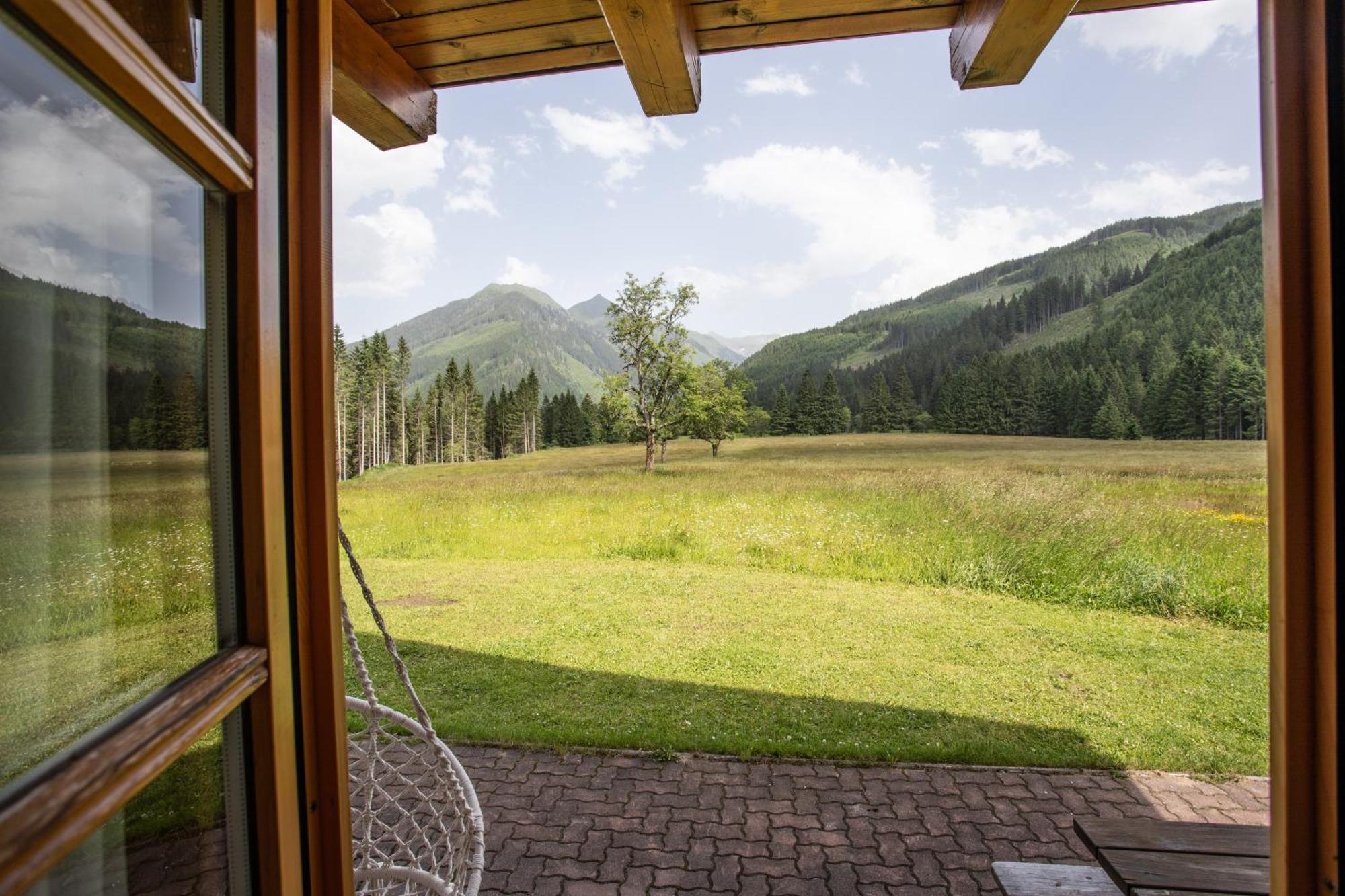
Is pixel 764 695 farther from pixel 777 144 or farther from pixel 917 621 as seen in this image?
pixel 777 144

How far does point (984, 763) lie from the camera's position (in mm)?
2939

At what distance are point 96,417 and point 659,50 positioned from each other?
1145 mm

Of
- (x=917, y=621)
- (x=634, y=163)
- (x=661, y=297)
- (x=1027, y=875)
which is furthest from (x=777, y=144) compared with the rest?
(x=1027, y=875)

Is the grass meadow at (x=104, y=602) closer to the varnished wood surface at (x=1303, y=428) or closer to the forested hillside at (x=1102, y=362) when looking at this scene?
the varnished wood surface at (x=1303, y=428)

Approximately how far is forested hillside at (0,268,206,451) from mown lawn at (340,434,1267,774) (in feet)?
9.61

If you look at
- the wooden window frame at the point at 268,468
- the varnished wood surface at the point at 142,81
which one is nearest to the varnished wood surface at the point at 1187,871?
the wooden window frame at the point at 268,468

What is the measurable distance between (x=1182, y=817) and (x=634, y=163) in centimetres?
1926

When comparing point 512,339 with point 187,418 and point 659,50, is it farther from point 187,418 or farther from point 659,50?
point 187,418

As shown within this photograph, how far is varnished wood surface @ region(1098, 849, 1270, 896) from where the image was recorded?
1.18m

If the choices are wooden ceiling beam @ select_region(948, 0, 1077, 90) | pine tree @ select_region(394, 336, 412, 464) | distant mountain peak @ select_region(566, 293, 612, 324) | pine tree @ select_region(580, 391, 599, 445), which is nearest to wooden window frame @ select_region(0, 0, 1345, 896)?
wooden ceiling beam @ select_region(948, 0, 1077, 90)

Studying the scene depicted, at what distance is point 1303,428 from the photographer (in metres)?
0.61

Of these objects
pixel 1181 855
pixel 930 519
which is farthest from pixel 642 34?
pixel 930 519

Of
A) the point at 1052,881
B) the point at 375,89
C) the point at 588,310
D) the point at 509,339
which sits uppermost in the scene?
the point at 588,310

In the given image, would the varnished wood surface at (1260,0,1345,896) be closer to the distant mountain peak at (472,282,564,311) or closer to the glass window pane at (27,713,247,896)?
the glass window pane at (27,713,247,896)
